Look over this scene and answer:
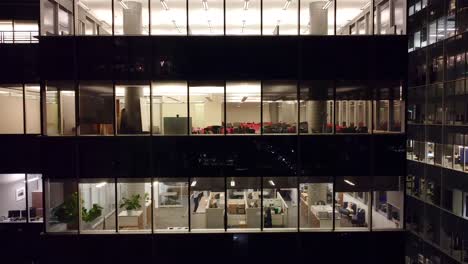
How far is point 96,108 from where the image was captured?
11750mm

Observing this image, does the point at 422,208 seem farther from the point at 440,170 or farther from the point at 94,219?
the point at 94,219

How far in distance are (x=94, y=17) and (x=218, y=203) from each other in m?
8.94

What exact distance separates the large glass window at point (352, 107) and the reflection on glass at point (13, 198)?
13.4 m

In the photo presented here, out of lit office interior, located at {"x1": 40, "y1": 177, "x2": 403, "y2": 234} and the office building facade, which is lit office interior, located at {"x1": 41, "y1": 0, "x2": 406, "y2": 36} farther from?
lit office interior, located at {"x1": 40, "y1": 177, "x2": 403, "y2": 234}

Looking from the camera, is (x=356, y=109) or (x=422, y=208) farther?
(x=422, y=208)

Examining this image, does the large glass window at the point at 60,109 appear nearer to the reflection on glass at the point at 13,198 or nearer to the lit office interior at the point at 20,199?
the lit office interior at the point at 20,199


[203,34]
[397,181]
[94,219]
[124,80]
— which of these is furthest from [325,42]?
[94,219]

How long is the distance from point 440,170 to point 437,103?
446 cm

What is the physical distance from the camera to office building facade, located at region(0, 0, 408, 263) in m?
11.6

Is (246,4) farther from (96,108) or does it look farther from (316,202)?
(316,202)

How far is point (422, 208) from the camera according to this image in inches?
882

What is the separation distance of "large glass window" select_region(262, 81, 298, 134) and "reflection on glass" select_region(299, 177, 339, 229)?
84.4 inches

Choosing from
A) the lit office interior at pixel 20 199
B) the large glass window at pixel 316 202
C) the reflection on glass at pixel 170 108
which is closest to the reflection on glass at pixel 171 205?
the reflection on glass at pixel 170 108

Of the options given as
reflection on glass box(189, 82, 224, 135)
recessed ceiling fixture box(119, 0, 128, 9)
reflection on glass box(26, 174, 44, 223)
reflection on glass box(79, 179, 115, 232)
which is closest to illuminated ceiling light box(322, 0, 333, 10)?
reflection on glass box(189, 82, 224, 135)
